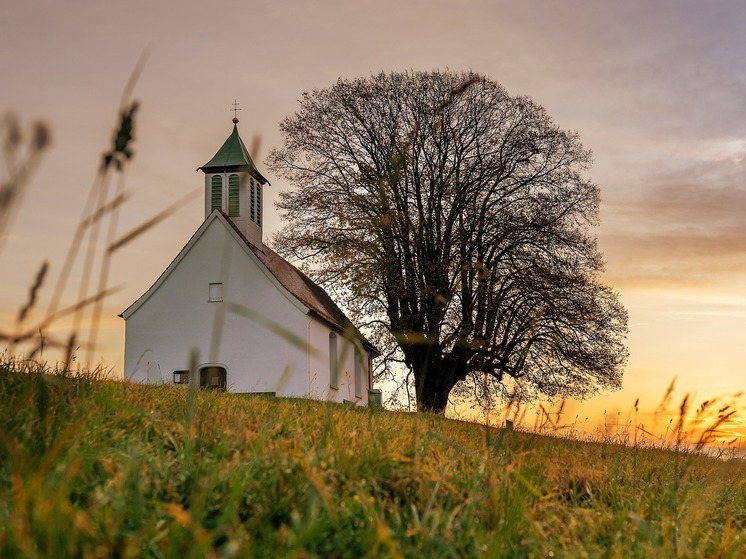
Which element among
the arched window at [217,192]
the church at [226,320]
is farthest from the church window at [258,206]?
the church at [226,320]

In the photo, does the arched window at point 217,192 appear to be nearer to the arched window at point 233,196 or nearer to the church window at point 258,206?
the arched window at point 233,196

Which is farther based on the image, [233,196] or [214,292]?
[233,196]

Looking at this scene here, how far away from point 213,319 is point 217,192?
630 centimetres

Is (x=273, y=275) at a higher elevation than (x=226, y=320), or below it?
higher

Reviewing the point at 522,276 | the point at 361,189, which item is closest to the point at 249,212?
the point at 361,189

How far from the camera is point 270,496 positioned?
3.74 m

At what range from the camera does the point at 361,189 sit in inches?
1069

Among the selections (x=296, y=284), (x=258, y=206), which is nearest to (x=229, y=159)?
(x=258, y=206)

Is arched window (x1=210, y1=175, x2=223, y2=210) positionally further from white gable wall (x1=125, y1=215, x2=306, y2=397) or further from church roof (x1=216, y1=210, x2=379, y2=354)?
white gable wall (x1=125, y1=215, x2=306, y2=397)

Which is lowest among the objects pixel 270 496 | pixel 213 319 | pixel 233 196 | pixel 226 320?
pixel 270 496

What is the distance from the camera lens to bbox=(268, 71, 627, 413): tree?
25.6m

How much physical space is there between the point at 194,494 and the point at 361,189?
2409 cm

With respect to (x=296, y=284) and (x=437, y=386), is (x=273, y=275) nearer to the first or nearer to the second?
(x=296, y=284)

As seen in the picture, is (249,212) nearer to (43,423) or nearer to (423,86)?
(423,86)
